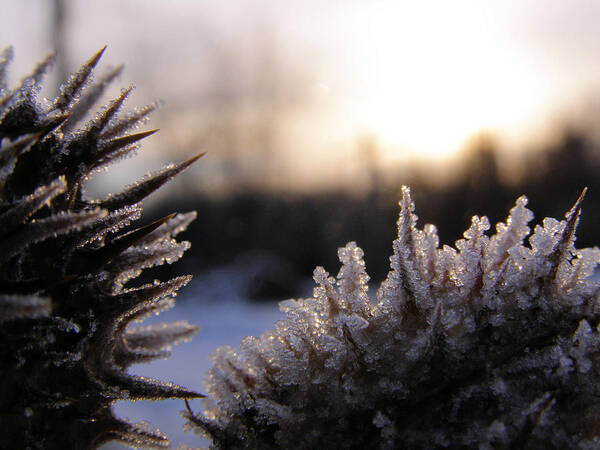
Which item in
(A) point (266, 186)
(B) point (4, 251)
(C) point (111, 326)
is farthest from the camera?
(A) point (266, 186)

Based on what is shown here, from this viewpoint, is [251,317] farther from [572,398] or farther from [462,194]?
[572,398]

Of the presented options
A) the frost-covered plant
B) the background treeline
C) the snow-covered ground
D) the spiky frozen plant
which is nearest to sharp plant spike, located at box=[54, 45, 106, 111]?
the spiky frozen plant

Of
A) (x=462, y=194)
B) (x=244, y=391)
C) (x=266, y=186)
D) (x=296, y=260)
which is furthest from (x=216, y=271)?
(x=244, y=391)

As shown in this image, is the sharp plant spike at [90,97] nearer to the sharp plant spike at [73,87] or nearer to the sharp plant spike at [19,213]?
the sharp plant spike at [73,87]

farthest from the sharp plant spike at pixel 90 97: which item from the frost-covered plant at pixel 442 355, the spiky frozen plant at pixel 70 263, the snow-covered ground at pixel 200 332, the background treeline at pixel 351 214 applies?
the background treeline at pixel 351 214

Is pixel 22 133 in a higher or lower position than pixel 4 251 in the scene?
higher

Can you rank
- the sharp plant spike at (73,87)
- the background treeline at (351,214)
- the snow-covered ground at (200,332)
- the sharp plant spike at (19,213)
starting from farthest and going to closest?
the background treeline at (351,214) → the snow-covered ground at (200,332) → the sharp plant spike at (73,87) → the sharp plant spike at (19,213)
